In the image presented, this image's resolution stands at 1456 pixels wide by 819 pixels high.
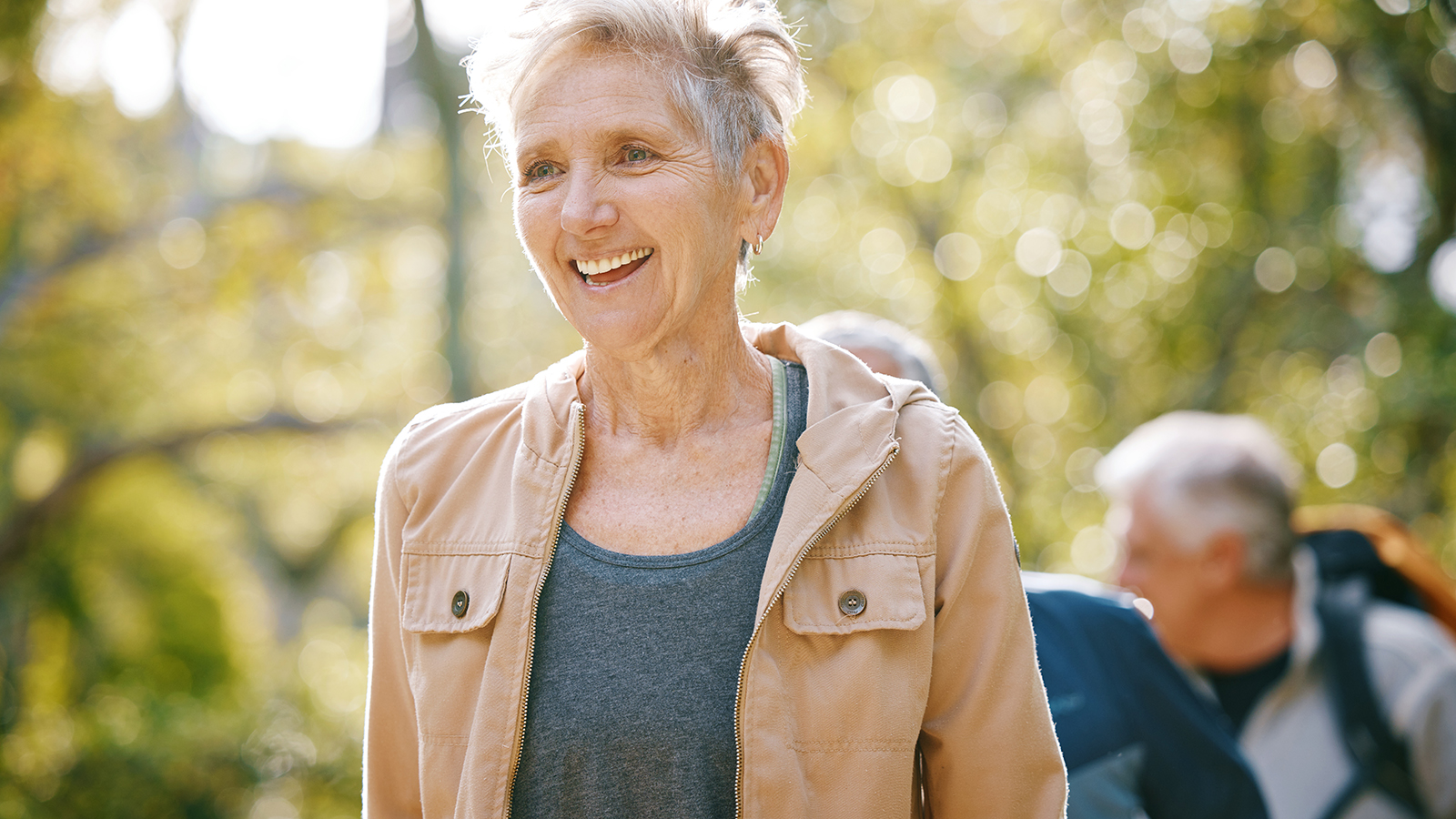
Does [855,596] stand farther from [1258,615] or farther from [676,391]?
[1258,615]

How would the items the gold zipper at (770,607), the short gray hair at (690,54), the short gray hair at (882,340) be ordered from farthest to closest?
the short gray hair at (882,340) < the short gray hair at (690,54) < the gold zipper at (770,607)

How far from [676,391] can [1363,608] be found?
7.80ft

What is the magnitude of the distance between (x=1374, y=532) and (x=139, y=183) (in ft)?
35.5

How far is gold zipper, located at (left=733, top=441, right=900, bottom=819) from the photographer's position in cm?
156

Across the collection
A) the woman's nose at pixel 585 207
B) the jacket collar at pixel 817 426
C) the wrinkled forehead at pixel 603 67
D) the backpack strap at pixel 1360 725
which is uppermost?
the wrinkled forehead at pixel 603 67

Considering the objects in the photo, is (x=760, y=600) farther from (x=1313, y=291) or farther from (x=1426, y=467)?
(x=1313, y=291)

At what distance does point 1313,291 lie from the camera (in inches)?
271

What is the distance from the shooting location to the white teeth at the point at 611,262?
171 centimetres

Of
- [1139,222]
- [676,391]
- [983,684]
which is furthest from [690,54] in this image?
[1139,222]

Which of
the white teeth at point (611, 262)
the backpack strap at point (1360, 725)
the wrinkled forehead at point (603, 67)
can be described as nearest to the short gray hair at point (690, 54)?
the wrinkled forehead at point (603, 67)

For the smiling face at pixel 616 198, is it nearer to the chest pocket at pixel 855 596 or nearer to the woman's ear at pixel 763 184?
the woman's ear at pixel 763 184

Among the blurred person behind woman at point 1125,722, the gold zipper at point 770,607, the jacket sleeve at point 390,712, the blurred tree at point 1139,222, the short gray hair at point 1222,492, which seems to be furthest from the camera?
the blurred tree at point 1139,222

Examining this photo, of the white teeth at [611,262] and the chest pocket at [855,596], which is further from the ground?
the white teeth at [611,262]

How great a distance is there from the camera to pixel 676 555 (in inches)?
65.7
